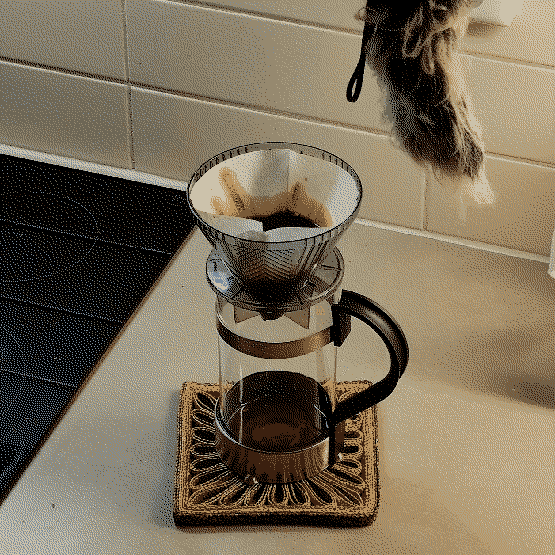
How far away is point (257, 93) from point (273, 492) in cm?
60

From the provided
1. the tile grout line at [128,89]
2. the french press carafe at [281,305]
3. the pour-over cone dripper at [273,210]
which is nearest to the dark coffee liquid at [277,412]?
the french press carafe at [281,305]

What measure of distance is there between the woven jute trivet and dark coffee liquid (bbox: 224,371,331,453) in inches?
1.6

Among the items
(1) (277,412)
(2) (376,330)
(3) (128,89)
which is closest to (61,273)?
(3) (128,89)

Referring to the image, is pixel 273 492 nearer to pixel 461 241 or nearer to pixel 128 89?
pixel 461 241

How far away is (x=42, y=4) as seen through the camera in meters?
1.23

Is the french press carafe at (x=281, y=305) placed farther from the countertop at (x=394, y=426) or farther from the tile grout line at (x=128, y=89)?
the tile grout line at (x=128, y=89)

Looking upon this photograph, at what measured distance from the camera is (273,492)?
791 mm

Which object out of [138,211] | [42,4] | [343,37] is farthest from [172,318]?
[42,4]

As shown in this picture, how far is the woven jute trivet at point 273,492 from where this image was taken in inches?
30.5

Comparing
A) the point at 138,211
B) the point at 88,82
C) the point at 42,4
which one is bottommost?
the point at 138,211

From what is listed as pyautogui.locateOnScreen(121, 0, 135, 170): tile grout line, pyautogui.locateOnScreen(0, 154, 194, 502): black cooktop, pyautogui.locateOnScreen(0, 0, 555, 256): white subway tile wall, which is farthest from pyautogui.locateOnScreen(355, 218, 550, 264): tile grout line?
pyautogui.locateOnScreen(121, 0, 135, 170): tile grout line

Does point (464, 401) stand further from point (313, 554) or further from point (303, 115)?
point (303, 115)

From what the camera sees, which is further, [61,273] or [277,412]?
[61,273]

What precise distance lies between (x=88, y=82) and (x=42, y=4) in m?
0.12
